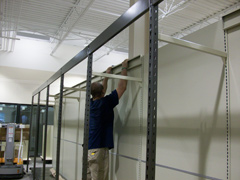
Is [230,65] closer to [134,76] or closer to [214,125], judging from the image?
[214,125]

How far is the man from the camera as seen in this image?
2564 millimetres

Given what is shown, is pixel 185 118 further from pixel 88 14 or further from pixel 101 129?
pixel 88 14

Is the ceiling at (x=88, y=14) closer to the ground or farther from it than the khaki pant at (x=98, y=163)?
farther from it

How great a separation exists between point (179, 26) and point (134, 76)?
14.7 ft

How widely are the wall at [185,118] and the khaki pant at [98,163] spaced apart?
6.3 inches

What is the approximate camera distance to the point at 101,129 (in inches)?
103

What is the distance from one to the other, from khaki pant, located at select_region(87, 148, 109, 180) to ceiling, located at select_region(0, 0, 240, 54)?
3159 mm

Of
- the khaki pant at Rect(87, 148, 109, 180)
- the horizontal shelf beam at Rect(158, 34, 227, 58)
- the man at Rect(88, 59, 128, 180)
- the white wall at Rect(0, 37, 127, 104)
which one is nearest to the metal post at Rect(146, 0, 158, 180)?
the horizontal shelf beam at Rect(158, 34, 227, 58)

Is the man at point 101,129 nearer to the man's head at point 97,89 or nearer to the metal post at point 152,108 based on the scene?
the man's head at point 97,89

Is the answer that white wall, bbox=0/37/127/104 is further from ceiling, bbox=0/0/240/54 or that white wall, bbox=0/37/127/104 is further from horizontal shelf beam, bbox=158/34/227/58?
horizontal shelf beam, bbox=158/34/227/58

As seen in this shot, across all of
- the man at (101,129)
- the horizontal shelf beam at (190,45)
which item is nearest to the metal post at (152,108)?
the horizontal shelf beam at (190,45)

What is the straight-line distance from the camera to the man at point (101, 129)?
256cm

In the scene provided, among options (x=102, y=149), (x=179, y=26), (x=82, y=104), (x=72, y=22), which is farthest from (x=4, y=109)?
(x=102, y=149)

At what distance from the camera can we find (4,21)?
5926mm
